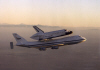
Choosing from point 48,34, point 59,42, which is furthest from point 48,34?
point 59,42

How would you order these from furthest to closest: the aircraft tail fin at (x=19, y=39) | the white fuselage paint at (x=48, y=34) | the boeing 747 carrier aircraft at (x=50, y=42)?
1. the aircraft tail fin at (x=19, y=39)
2. the boeing 747 carrier aircraft at (x=50, y=42)
3. the white fuselage paint at (x=48, y=34)

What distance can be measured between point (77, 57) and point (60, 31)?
237 feet

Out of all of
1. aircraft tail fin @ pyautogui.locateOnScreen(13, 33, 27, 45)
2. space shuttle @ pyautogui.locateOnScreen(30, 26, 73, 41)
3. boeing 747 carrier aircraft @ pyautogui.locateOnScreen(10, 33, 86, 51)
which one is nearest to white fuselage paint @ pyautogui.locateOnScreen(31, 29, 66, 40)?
space shuttle @ pyautogui.locateOnScreen(30, 26, 73, 41)

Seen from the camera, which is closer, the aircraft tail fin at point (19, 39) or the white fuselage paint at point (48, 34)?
the white fuselage paint at point (48, 34)

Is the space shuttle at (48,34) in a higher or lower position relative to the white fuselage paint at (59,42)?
higher

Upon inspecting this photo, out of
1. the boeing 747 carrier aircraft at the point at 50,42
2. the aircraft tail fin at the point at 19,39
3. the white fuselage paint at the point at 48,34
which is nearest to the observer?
the white fuselage paint at the point at 48,34

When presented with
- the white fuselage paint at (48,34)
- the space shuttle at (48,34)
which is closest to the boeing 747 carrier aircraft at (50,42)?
the space shuttle at (48,34)

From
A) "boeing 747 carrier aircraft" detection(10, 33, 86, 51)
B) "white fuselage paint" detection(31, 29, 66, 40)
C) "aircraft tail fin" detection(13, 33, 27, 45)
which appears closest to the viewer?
"white fuselage paint" detection(31, 29, 66, 40)

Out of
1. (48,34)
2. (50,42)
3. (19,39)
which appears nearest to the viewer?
(48,34)

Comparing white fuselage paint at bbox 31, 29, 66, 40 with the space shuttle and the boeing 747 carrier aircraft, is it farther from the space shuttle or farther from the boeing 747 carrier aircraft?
the boeing 747 carrier aircraft

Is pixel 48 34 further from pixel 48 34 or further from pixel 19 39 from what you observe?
pixel 19 39

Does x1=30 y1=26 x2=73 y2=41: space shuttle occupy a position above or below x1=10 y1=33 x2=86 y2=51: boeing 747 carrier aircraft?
above

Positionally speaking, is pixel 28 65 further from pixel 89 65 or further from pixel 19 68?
pixel 89 65

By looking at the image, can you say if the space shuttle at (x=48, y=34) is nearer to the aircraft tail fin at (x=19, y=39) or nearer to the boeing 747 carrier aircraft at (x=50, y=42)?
the boeing 747 carrier aircraft at (x=50, y=42)
